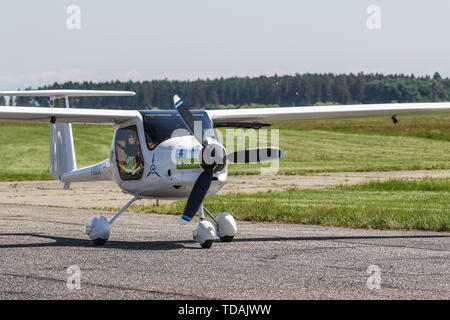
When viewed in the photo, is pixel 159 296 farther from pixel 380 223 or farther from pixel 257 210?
pixel 257 210

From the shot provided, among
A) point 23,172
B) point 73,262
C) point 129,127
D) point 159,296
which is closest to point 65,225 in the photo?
point 129,127

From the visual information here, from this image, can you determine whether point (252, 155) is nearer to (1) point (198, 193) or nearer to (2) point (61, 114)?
(1) point (198, 193)

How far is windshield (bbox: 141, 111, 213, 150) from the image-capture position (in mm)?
13391

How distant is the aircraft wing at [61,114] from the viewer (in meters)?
14.1

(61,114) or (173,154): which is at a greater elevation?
(61,114)

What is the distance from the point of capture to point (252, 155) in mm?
13445

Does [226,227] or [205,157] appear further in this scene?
[226,227]

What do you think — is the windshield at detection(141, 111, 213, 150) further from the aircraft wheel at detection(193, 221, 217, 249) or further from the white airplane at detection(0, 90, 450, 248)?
the aircraft wheel at detection(193, 221, 217, 249)

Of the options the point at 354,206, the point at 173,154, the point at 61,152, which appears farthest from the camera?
the point at 354,206

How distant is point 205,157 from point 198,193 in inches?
26.3

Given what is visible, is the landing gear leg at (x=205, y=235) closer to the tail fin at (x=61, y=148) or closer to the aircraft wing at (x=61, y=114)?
the aircraft wing at (x=61, y=114)

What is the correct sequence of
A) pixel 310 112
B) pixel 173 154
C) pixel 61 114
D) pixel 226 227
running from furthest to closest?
1. pixel 310 112
2. pixel 61 114
3. pixel 226 227
4. pixel 173 154

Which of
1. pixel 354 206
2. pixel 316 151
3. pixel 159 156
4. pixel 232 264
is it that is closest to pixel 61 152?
pixel 159 156
